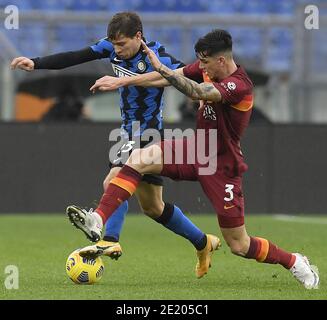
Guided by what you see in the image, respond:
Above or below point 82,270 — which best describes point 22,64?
above

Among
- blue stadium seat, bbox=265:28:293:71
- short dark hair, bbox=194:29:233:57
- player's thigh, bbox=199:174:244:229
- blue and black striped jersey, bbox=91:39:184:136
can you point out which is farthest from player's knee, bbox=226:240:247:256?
blue stadium seat, bbox=265:28:293:71

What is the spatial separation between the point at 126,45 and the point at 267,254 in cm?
194

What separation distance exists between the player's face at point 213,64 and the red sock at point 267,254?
1.23 m

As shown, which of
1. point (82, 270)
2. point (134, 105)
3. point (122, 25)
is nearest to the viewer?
→ point (82, 270)

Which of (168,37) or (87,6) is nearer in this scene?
(168,37)

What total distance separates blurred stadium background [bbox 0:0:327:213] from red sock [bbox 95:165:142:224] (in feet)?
25.0

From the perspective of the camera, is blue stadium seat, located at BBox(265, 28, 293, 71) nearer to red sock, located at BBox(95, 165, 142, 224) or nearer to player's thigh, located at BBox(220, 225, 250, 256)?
player's thigh, located at BBox(220, 225, 250, 256)

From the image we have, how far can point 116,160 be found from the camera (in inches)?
340

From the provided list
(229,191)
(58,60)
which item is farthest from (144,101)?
A: (229,191)

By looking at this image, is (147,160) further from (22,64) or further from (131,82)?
(22,64)

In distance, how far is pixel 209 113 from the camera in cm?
760

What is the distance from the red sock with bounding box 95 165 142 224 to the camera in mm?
7375
